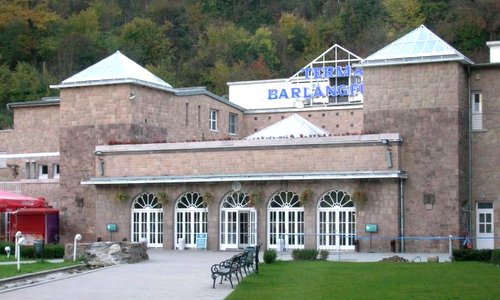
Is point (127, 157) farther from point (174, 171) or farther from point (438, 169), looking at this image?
point (438, 169)

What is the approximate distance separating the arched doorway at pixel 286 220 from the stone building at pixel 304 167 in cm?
5

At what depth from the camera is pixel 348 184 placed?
1740 inches

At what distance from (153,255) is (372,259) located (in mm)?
9549

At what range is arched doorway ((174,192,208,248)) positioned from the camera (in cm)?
4728

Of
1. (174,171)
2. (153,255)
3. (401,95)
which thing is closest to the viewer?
(153,255)

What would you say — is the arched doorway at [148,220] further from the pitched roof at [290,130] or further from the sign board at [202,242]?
the pitched roof at [290,130]

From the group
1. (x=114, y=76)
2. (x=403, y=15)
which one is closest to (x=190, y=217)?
(x=114, y=76)

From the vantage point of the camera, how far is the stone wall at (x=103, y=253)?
1384 inches

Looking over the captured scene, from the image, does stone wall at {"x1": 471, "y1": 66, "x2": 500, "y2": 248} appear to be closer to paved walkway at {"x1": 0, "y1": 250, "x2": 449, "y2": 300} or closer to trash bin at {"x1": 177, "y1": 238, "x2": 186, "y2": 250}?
trash bin at {"x1": 177, "y1": 238, "x2": 186, "y2": 250}

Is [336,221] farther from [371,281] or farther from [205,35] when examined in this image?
[205,35]

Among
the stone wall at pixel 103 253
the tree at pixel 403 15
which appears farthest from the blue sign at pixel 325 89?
the tree at pixel 403 15

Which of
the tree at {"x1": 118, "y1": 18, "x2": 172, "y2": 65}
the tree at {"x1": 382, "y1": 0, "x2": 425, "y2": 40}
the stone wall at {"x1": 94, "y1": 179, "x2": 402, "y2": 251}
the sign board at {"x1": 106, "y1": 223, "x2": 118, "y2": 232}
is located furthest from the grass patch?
the tree at {"x1": 118, "y1": 18, "x2": 172, "y2": 65}

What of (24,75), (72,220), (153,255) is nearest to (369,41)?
(24,75)

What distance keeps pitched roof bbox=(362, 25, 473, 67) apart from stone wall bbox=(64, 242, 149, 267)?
15.4 metres
